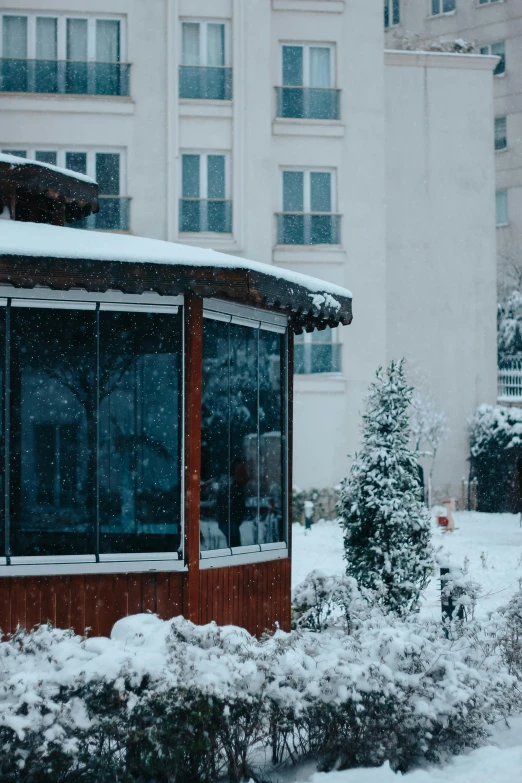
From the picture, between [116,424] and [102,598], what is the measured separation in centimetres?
147

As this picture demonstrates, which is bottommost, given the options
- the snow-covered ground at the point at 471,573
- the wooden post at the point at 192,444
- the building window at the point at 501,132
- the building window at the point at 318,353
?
the snow-covered ground at the point at 471,573

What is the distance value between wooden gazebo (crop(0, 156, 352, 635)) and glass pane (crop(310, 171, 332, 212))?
725 inches

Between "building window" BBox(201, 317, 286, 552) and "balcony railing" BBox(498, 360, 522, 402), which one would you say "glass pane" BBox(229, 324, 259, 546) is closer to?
"building window" BBox(201, 317, 286, 552)

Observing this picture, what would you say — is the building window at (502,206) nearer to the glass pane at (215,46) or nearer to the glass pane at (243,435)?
the glass pane at (215,46)

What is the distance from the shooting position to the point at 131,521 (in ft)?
27.2

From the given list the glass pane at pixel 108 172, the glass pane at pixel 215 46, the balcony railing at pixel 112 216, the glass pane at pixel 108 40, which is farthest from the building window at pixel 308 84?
the balcony railing at pixel 112 216

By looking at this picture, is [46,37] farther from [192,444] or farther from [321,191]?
[192,444]

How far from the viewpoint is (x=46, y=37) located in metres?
25.6

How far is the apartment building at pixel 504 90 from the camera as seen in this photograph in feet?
123

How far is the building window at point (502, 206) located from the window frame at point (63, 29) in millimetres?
17894

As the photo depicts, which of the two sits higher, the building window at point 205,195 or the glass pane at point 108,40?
the glass pane at point 108,40

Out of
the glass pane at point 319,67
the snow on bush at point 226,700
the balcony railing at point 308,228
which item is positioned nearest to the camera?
the snow on bush at point 226,700

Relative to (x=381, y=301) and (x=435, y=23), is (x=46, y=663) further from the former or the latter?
(x=435, y=23)

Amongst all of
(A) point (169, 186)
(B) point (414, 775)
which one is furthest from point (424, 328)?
(B) point (414, 775)
